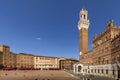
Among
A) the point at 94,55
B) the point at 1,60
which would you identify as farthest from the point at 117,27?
the point at 1,60

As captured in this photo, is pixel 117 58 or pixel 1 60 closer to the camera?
pixel 117 58

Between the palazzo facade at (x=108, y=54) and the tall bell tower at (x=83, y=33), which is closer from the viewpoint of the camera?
the palazzo facade at (x=108, y=54)

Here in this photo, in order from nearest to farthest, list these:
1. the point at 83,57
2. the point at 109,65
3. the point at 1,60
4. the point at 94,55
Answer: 1. the point at 109,65
2. the point at 94,55
3. the point at 83,57
4. the point at 1,60

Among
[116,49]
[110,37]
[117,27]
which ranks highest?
[117,27]

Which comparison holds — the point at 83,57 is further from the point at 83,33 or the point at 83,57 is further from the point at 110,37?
the point at 110,37

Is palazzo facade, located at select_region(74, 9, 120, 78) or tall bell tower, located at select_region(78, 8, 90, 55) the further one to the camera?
tall bell tower, located at select_region(78, 8, 90, 55)

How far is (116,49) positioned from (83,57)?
40.4 metres

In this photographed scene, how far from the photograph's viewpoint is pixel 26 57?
126125mm

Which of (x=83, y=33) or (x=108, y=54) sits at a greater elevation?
(x=83, y=33)

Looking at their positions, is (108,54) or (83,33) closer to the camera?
(108,54)

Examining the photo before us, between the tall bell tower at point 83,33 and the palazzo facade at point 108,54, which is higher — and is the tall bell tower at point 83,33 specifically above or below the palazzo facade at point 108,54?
above

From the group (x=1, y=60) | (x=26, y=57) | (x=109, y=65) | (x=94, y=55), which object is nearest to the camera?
(x=109, y=65)

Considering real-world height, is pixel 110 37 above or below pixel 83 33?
below

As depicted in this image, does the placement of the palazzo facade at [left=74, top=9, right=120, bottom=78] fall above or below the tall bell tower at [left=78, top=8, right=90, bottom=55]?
below
